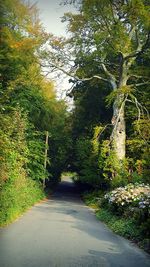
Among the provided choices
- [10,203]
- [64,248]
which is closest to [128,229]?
[64,248]

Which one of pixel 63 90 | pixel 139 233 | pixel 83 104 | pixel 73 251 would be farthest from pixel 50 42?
pixel 73 251

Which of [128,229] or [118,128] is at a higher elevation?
[118,128]

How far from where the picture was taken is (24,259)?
301 inches

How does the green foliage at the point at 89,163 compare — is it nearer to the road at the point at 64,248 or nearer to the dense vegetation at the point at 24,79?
the dense vegetation at the point at 24,79

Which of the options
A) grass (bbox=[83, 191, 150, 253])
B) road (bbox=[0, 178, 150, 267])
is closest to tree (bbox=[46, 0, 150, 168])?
grass (bbox=[83, 191, 150, 253])

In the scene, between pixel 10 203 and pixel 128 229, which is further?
pixel 10 203

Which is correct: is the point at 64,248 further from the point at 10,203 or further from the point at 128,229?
the point at 10,203

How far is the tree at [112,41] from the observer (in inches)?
914

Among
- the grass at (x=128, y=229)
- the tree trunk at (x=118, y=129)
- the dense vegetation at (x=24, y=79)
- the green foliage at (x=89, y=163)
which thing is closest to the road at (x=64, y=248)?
the grass at (x=128, y=229)

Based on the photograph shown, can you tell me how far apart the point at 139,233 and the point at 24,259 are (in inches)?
199

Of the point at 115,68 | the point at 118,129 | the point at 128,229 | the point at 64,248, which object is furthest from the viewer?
the point at 115,68

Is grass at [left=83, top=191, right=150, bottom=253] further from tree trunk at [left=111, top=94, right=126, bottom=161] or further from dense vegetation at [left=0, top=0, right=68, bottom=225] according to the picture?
tree trunk at [left=111, top=94, right=126, bottom=161]

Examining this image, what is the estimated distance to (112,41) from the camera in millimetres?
24266

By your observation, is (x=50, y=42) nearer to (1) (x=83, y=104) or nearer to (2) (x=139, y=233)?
(1) (x=83, y=104)
